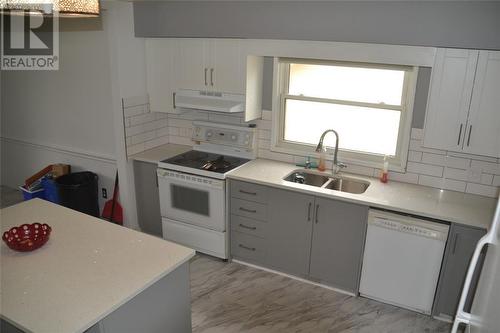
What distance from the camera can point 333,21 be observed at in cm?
316

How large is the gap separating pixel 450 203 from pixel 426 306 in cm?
80

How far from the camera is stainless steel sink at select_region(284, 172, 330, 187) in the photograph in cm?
362

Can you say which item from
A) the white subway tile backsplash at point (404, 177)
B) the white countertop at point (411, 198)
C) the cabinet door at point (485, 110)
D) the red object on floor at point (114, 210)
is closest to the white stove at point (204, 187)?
the white countertop at point (411, 198)

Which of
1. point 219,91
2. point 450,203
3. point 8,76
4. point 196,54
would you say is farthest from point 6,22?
point 450,203

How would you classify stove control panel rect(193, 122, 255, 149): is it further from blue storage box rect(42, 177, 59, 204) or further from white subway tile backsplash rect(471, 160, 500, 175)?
white subway tile backsplash rect(471, 160, 500, 175)

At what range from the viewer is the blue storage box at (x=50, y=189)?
14.2ft

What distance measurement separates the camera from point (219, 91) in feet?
12.2

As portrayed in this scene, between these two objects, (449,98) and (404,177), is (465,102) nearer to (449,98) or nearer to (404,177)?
(449,98)

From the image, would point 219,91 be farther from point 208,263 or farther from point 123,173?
point 208,263

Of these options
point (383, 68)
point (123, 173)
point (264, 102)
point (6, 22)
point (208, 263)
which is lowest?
point (208, 263)

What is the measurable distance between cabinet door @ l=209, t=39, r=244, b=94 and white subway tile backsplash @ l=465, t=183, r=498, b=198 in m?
2.06

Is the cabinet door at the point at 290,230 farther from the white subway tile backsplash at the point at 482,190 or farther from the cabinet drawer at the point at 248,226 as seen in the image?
the white subway tile backsplash at the point at 482,190

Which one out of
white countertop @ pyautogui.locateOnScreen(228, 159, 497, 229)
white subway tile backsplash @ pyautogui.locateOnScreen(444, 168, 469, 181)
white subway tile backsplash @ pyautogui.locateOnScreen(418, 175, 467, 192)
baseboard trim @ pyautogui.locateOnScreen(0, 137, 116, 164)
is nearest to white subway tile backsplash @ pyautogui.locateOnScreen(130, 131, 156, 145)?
baseboard trim @ pyautogui.locateOnScreen(0, 137, 116, 164)

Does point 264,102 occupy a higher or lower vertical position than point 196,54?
lower
